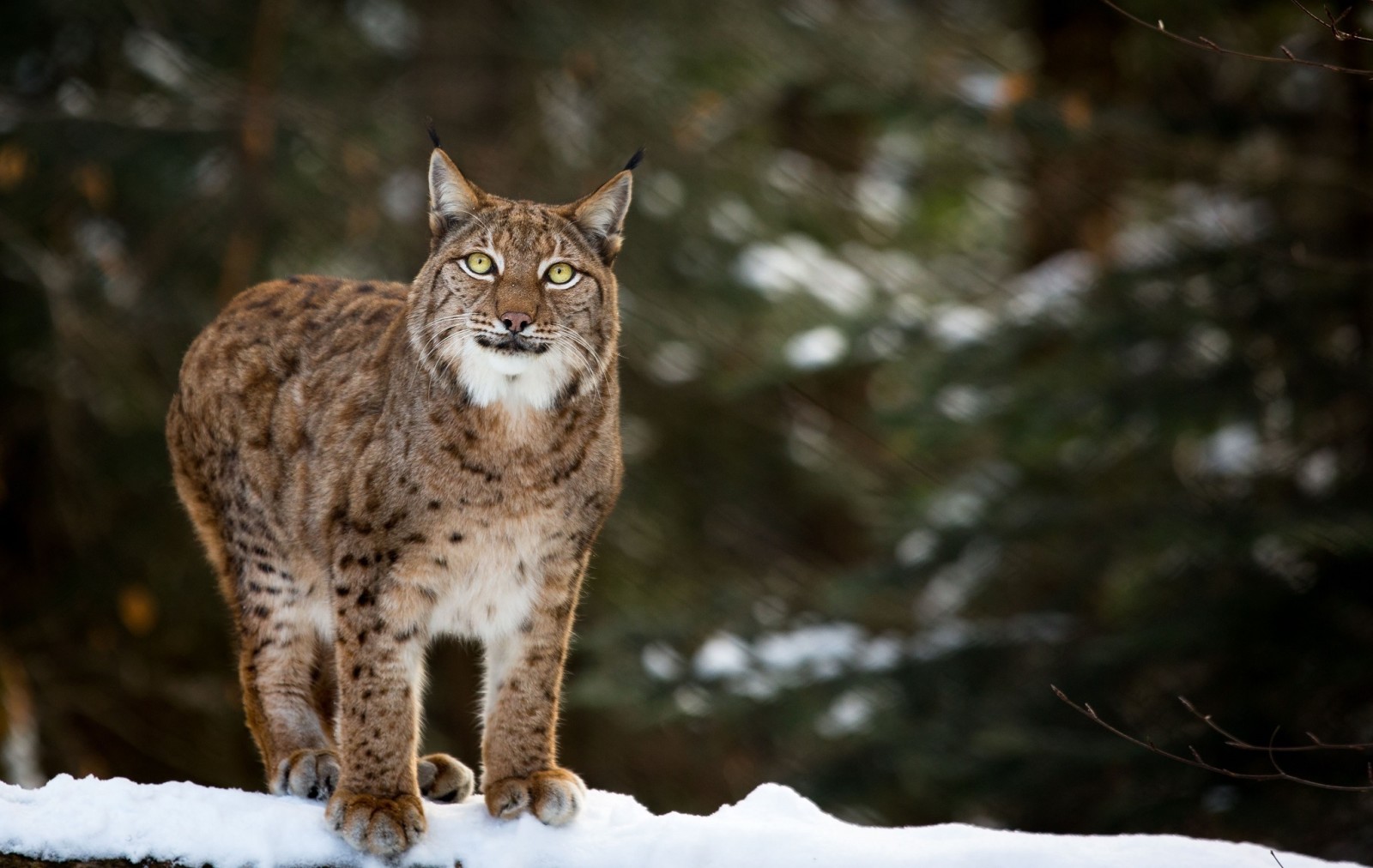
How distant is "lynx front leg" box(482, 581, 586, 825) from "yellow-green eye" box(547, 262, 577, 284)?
0.86 meters

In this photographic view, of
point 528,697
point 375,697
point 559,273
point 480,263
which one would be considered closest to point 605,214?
point 559,273

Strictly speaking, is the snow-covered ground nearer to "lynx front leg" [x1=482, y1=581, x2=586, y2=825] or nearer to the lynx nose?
"lynx front leg" [x1=482, y1=581, x2=586, y2=825]

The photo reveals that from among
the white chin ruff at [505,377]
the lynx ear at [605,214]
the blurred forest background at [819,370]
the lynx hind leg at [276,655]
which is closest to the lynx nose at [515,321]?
the white chin ruff at [505,377]

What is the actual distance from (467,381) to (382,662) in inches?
31.6

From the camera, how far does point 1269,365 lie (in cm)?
878

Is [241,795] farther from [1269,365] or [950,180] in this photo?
[950,180]

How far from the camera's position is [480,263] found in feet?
14.8

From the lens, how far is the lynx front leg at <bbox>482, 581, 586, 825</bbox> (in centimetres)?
463

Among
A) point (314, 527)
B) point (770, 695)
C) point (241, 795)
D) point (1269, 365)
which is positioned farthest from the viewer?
point (770, 695)

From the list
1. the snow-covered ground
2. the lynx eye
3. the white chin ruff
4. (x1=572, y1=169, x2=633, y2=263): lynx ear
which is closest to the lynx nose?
the white chin ruff

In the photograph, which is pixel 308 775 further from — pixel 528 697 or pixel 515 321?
pixel 515 321

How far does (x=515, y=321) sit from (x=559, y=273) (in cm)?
26

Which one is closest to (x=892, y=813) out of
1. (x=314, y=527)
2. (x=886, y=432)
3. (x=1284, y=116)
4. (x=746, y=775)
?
(x=746, y=775)

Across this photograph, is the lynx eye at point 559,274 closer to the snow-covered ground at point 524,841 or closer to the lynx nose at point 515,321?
the lynx nose at point 515,321
